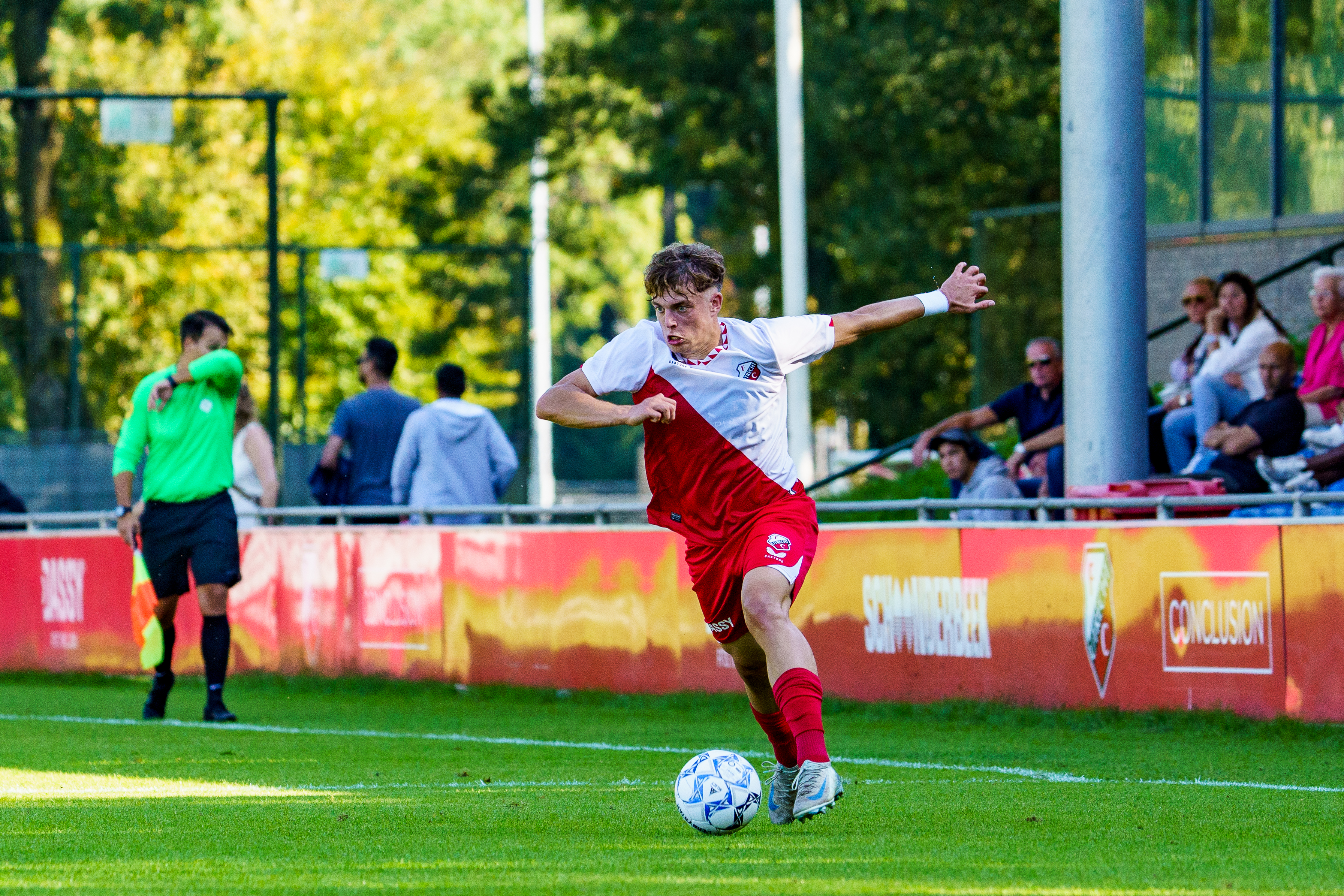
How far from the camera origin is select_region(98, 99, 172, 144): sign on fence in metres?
19.0

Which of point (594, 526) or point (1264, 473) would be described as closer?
point (1264, 473)

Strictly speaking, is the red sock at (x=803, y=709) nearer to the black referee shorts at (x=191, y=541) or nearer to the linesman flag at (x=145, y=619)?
the black referee shorts at (x=191, y=541)

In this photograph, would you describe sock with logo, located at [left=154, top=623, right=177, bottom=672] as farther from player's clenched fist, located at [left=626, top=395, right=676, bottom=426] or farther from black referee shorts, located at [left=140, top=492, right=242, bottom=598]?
player's clenched fist, located at [left=626, top=395, right=676, bottom=426]

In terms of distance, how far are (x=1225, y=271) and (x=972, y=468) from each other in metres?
6.46

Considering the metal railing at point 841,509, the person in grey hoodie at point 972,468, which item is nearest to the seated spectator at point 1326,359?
the metal railing at point 841,509

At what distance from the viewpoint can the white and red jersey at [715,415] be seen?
23.5 feet

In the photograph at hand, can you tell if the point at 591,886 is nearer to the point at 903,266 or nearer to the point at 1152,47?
the point at 1152,47

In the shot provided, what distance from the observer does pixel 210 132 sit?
39.8 m

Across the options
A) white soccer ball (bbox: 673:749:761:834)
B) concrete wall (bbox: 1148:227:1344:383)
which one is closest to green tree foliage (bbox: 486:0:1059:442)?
concrete wall (bbox: 1148:227:1344:383)

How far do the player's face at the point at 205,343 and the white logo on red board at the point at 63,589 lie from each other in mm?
5690

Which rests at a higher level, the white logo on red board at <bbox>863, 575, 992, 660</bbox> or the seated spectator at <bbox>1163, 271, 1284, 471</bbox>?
the seated spectator at <bbox>1163, 271, 1284, 471</bbox>

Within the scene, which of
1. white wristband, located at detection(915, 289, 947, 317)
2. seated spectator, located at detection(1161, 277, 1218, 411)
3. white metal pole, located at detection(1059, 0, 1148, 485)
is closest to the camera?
white wristband, located at detection(915, 289, 947, 317)

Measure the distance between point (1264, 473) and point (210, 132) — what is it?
101ft

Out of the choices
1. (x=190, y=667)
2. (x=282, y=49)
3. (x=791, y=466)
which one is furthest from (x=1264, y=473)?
(x=282, y=49)
